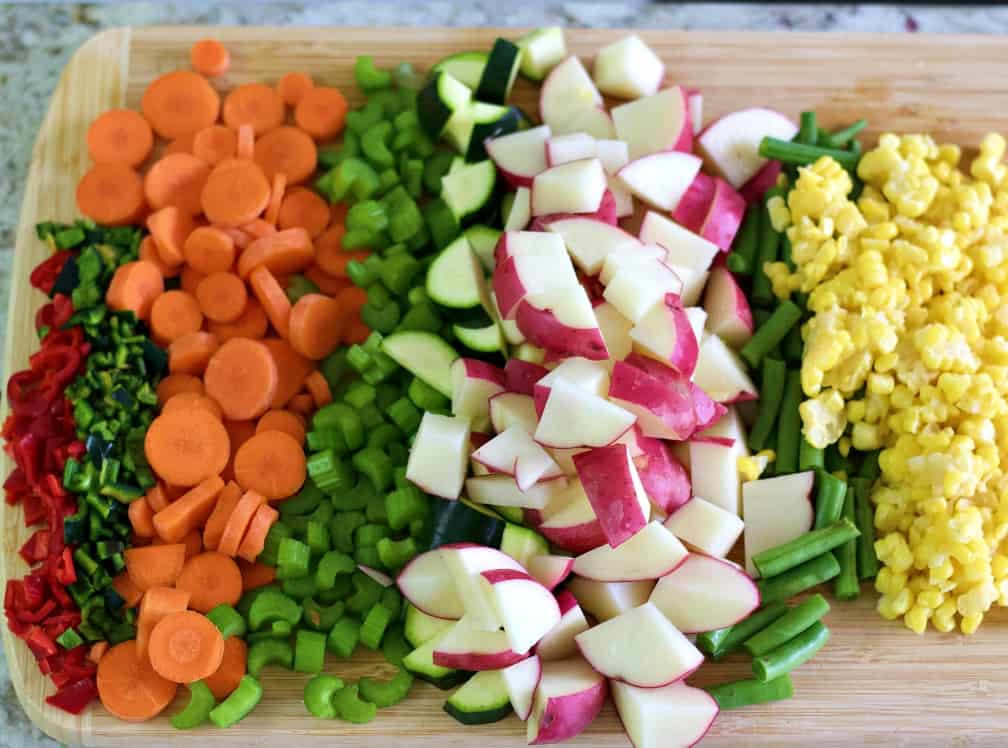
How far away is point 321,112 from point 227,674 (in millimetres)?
1733

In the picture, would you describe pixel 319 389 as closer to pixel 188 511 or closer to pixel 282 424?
pixel 282 424

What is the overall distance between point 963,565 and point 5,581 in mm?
2532

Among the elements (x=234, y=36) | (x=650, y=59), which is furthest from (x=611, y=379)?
(x=234, y=36)

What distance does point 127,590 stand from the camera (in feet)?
9.58

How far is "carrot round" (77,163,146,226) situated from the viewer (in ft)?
Answer: 10.9

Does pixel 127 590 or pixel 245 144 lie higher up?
pixel 245 144

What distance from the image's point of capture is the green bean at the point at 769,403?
3.00m

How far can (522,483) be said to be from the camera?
272 cm

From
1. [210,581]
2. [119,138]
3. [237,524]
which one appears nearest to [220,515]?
[237,524]

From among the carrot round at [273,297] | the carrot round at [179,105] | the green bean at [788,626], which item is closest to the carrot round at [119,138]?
the carrot round at [179,105]

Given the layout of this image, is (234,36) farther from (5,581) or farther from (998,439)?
(998,439)

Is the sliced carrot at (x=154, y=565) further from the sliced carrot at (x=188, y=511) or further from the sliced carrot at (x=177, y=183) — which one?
the sliced carrot at (x=177, y=183)

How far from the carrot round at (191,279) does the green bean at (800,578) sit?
1847 millimetres

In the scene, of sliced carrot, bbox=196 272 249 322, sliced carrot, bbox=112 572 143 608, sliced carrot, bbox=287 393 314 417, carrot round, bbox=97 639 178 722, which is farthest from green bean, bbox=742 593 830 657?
sliced carrot, bbox=196 272 249 322
